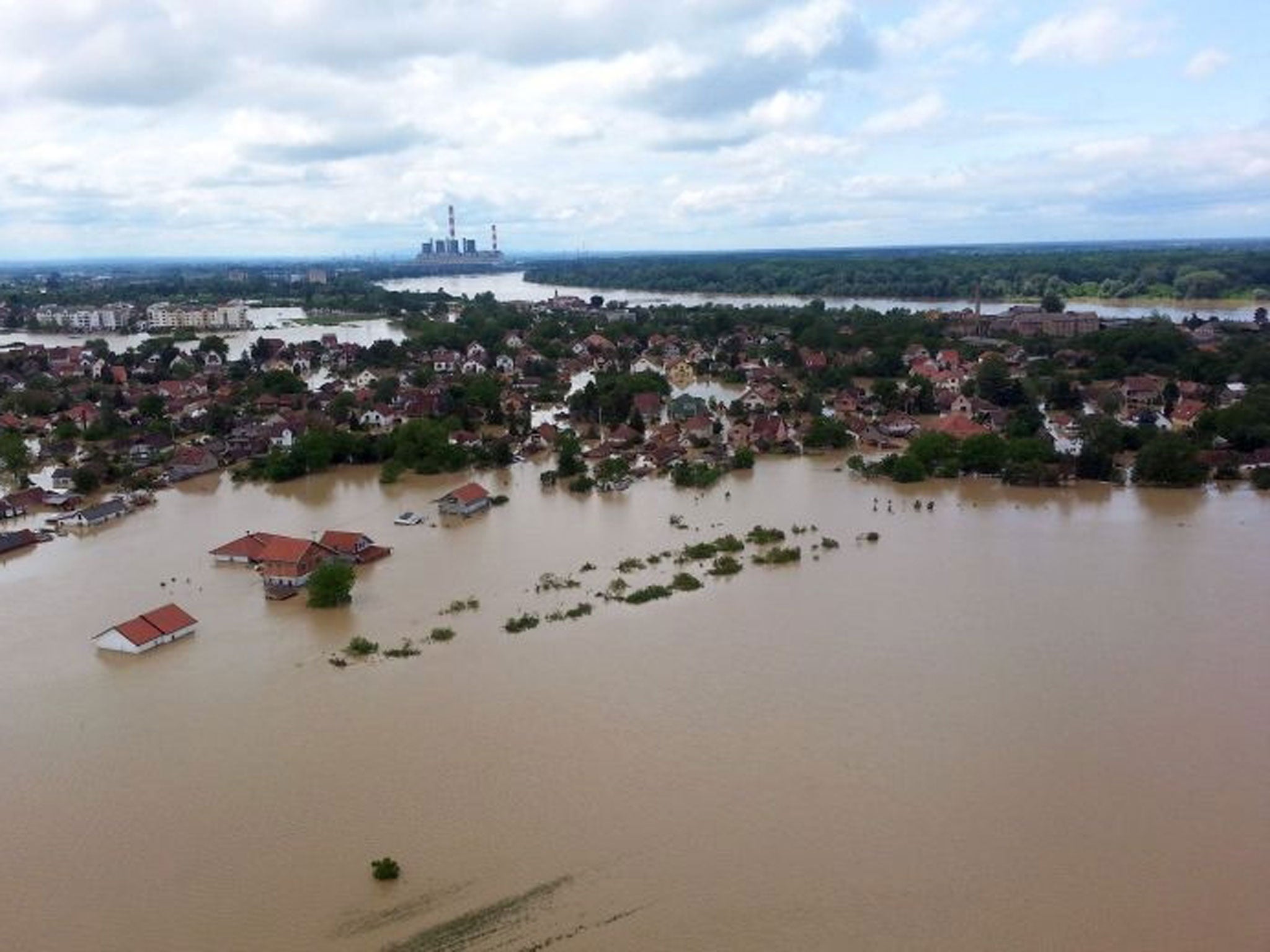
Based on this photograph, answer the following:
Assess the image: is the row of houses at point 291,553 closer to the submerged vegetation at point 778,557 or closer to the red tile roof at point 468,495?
the red tile roof at point 468,495

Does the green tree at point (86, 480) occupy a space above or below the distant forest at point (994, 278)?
below

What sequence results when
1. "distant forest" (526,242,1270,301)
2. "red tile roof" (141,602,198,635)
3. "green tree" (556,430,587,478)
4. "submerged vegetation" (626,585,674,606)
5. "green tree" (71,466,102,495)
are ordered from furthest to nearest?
"distant forest" (526,242,1270,301)
"green tree" (556,430,587,478)
"green tree" (71,466,102,495)
"submerged vegetation" (626,585,674,606)
"red tile roof" (141,602,198,635)

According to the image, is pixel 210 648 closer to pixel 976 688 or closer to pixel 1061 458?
pixel 976 688

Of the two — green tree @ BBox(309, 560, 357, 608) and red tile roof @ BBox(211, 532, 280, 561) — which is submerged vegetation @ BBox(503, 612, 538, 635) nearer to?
green tree @ BBox(309, 560, 357, 608)

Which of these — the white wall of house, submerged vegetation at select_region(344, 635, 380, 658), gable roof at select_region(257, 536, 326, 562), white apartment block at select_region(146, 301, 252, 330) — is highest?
white apartment block at select_region(146, 301, 252, 330)

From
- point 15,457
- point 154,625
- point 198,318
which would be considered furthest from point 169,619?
point 198,318

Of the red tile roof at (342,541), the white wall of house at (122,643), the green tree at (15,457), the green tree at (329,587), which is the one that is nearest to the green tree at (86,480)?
the green tree at (15,457)

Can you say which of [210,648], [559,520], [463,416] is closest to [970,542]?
[559,520]

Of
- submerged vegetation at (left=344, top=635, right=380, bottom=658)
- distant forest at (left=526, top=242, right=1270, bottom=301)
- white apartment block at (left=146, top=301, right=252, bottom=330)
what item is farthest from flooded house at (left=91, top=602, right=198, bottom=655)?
distant forest at (left=526, top=242, right=1270, bottom=301)
